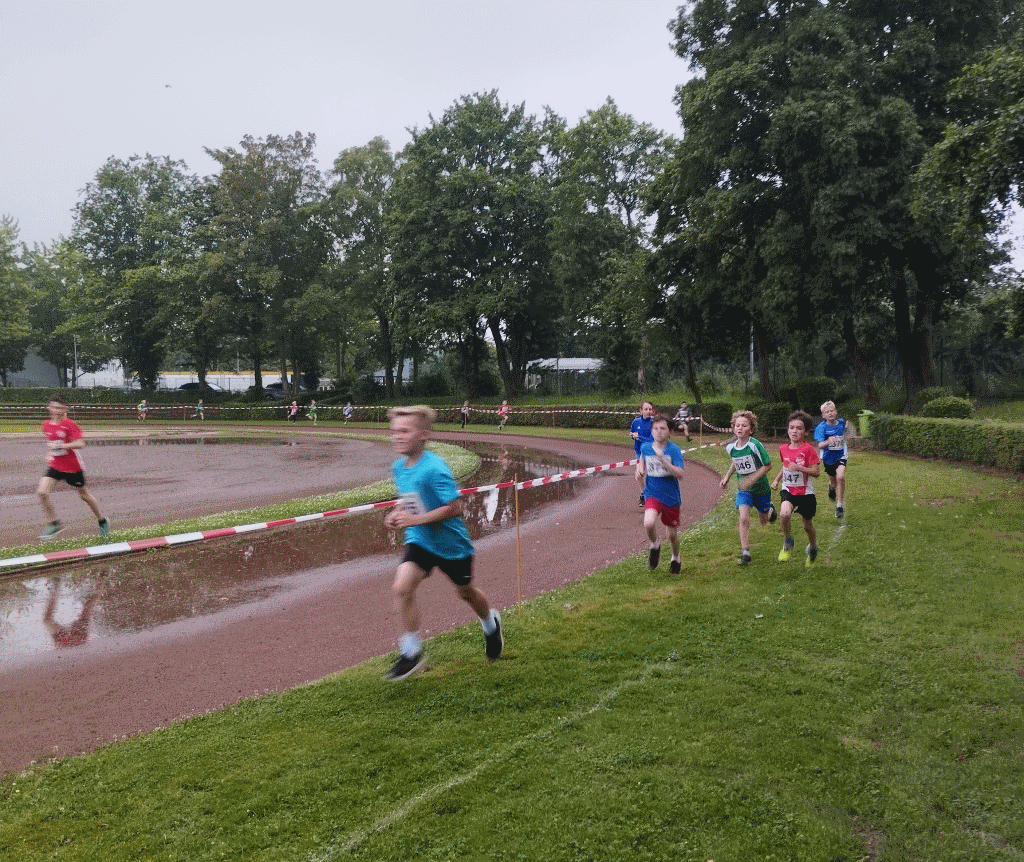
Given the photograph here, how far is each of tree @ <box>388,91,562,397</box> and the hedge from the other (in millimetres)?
27895

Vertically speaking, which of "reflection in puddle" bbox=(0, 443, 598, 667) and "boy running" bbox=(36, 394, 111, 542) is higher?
"boy running" bbox=(36, 394, 111, 542)

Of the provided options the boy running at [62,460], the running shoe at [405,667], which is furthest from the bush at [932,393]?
the running shoe at [405,667]

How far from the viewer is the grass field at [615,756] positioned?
3.62 m

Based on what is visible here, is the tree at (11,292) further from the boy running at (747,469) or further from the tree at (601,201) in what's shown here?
the boy running at (747,469)

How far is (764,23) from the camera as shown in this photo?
88.3ft

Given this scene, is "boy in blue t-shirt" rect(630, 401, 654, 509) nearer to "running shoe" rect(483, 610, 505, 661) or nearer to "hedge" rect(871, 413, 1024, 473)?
"hedge" rect(871, 413, 1024, 473)

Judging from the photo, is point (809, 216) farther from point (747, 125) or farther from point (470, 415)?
point (470, 415)

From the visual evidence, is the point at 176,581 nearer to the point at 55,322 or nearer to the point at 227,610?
the point at 227,610

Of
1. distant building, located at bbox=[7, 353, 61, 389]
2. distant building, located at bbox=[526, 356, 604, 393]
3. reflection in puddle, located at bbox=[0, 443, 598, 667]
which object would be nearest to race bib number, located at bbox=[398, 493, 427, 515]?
reflection in puddle, located at bbox=[0, 443, 598, 667]

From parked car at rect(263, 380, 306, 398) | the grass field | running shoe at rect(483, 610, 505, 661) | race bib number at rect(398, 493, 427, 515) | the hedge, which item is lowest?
the grass field

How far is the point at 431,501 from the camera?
5.35m

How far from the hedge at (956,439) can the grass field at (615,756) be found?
10245 millimetres

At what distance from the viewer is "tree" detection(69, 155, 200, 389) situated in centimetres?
6053

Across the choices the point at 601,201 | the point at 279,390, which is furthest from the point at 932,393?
the point at 279,390
